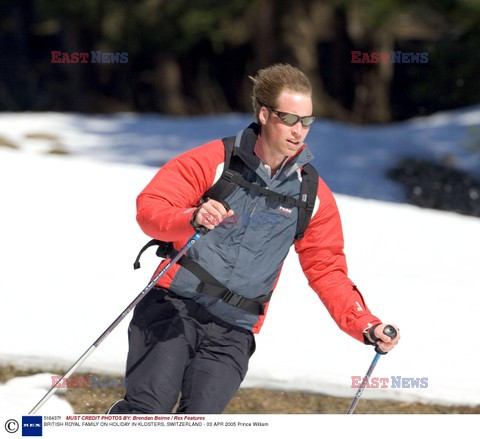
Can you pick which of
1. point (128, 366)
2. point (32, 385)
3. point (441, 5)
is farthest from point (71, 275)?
point (441, 5)

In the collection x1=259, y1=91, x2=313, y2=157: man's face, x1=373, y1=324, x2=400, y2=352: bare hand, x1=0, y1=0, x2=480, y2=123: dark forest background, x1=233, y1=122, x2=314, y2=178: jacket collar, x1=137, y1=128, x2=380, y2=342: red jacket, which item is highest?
x1=259, y1=91, x2=313, y2=157: man's face

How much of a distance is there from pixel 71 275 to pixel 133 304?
4.21 m

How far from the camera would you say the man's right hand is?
12.5ft

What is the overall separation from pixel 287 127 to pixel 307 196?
1.01ft

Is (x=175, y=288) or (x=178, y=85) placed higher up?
(x=175, y=288)

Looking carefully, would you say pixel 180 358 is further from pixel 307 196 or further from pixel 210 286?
pixel 307 196

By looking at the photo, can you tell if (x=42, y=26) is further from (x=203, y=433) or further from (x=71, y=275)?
(x=203, y=433)

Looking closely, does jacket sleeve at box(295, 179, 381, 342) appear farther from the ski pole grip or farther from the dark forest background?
the dark forest background

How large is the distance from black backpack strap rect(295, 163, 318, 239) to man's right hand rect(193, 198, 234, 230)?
1.82ft

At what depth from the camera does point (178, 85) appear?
2875cm
